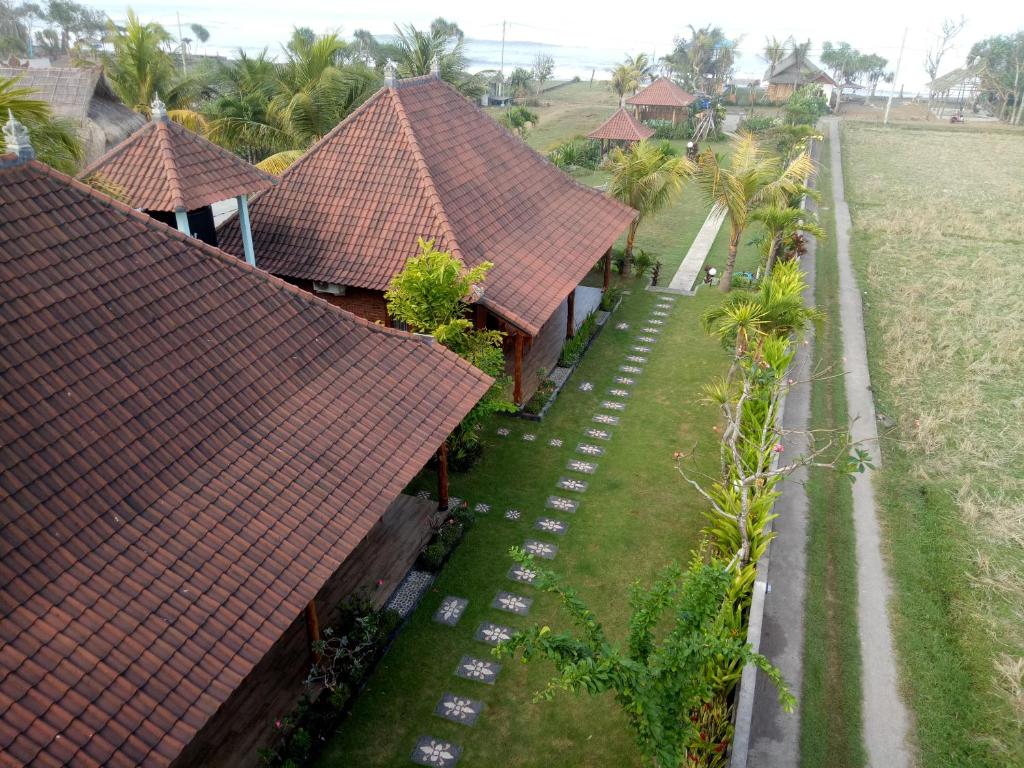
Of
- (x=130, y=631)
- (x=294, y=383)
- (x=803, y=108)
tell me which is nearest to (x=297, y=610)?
(x=130, y=631)

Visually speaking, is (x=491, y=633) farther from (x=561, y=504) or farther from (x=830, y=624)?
(x=830, y=624)

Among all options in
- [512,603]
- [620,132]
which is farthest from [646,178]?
[620,132]

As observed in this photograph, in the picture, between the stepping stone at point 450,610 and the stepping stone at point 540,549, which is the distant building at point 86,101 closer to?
the stepping stone at point 540,549

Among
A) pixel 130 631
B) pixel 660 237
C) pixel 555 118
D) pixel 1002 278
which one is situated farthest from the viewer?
pixel 555 118

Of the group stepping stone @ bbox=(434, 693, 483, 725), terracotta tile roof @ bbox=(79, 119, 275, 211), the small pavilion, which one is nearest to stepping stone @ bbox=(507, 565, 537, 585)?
stepping stone @ bbox=(434, 693, 483, 725)

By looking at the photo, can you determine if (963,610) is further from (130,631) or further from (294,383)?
(130,631)

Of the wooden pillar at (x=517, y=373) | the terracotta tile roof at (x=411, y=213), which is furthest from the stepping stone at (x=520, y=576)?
the wooden pillar at (x=517, y=373)

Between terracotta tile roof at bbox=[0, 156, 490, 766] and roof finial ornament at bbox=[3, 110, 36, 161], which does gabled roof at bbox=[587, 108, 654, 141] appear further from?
roof finial ornament at bbox=[3, 110, 36, 161]
